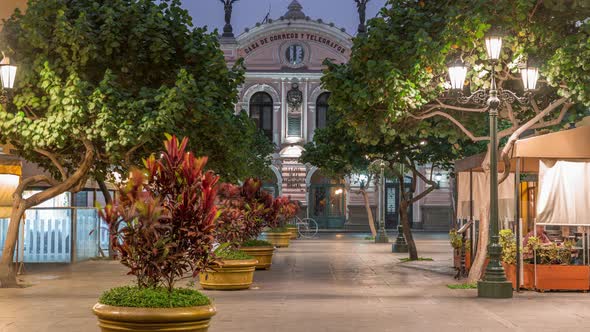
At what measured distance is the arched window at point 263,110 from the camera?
6331cm

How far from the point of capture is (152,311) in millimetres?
9695

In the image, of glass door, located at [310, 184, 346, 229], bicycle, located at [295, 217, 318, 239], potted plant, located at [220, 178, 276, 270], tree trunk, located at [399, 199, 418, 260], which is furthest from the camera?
glass door, located at [310, 184, 346, 229]

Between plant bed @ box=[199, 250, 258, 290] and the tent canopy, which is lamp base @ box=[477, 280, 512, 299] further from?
plant bed @ box=[199, 250, 258, 290]

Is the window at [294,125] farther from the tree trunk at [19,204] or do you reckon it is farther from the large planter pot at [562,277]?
the large planter pot at [562,277]

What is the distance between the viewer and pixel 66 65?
20500mm

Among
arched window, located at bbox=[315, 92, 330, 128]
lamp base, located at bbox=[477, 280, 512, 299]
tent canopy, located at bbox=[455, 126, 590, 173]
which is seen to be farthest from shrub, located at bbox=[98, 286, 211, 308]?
arched window, located at bbox=[315, 92, 330, 128]

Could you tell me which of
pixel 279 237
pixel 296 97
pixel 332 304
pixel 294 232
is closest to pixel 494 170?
pixel 332 304

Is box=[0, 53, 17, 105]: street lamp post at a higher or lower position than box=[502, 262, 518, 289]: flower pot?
higher

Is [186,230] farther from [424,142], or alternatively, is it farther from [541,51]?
[424,142]

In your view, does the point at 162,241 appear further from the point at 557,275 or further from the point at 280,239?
the point at 280,239

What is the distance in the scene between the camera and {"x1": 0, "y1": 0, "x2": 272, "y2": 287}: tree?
779 inches

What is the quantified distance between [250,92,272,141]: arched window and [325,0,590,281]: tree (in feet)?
135

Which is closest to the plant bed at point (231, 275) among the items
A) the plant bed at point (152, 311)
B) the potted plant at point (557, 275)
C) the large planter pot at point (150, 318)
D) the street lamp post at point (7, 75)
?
the street lamp post at point (7, 75)

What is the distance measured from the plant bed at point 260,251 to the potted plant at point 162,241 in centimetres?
1479
